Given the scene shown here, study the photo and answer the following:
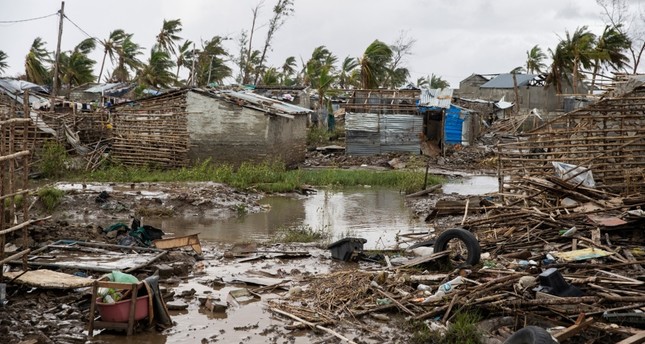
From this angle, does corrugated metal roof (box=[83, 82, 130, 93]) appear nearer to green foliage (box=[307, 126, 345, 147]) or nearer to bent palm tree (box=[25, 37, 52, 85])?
bent palm tree (box=[25, 37, 52, 85])

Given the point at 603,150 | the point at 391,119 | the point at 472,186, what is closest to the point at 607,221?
the point at 603,150

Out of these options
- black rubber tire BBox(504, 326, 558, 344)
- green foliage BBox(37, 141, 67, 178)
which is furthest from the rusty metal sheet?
green foliage BBox(37, 141, 67, 178)

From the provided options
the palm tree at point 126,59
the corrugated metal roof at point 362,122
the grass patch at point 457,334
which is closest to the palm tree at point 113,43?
the palm tree at point 126,59

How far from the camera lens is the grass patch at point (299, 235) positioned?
11641 millimetres

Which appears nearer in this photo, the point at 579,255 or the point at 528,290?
the point at 528,290

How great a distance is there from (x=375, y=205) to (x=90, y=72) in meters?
27.7

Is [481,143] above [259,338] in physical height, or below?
above

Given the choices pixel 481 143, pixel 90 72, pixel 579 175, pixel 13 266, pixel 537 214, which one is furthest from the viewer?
pixel 90 72

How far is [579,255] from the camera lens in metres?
8.20

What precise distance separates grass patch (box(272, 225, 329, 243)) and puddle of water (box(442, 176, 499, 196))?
22.1 feet

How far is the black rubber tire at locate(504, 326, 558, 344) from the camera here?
512 cm

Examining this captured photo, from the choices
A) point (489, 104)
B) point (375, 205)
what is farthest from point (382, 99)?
point (489, 104)

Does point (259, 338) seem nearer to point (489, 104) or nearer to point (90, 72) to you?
point (90, 72)

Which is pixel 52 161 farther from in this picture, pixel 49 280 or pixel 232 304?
pixel 232 304
